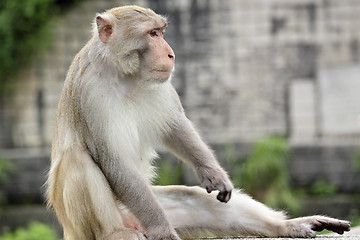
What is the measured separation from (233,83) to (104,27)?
453 inches

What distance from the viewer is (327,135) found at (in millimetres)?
17047

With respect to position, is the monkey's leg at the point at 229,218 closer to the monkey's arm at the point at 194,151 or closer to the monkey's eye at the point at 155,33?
the monkey's arm at the point at 194,151

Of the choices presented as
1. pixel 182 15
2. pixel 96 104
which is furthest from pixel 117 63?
pixel 182 15

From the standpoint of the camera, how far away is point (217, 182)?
6305 millimetres

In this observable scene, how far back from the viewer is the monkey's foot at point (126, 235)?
5895 mm

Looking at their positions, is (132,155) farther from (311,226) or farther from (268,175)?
(268,175)

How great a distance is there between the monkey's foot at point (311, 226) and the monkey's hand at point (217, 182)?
1.81ft

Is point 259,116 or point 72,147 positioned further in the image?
point 259,116

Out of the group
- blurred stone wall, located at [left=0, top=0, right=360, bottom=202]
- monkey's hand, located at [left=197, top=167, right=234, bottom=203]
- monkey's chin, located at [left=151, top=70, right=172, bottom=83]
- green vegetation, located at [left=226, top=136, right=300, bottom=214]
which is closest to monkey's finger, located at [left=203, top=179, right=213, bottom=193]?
monkey's hand, located at [left=197, top=167, right=234, bottom=203]

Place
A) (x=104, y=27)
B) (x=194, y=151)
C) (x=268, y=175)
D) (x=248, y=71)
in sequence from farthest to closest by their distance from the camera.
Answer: (x=248, y=71), (x=268, y=175), (x=194, y=151), (x=104, y=27)

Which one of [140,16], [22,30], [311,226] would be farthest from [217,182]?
[22,30]

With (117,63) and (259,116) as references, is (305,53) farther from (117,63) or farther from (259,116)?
(117,63)

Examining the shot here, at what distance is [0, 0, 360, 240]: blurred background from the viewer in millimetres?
16750

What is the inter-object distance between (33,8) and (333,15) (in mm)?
6405
